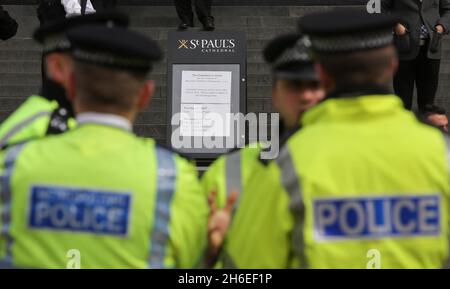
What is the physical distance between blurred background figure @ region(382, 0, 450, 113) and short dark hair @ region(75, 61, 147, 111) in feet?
20.6

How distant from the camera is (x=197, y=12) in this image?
1305 cm

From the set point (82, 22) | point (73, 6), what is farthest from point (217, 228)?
point (73, 6)

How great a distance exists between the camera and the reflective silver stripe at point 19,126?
11.0ft

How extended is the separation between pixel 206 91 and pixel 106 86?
23.3 ft

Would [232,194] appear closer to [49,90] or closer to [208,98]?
[49,90]

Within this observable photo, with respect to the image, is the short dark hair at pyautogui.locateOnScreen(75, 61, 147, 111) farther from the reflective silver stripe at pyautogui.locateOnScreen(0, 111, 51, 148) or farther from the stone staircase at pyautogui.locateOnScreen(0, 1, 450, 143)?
the stone staircase at pyautogui.locateOnScreen(0, 1, 450, 143)

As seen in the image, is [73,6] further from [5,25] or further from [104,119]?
[104,119]

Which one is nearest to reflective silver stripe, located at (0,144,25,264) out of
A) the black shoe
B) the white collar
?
the white collar

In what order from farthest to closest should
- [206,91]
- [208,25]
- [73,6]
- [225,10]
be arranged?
[225,10]
[208,25]
[73,6]
[206,91]

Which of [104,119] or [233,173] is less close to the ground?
[104,119]

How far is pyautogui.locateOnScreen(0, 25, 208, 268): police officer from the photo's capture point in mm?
2814
